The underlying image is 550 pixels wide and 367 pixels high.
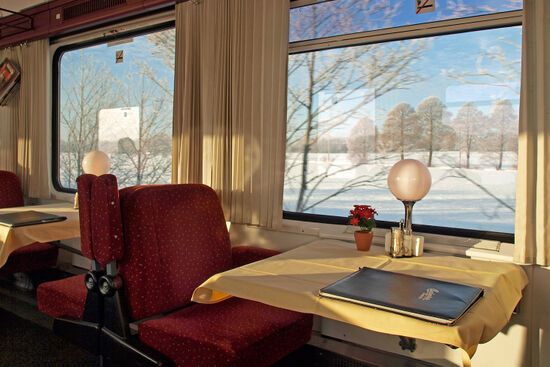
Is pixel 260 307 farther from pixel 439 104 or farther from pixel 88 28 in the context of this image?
pixel 88 28

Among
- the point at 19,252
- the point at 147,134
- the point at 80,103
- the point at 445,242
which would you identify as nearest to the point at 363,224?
the point at 445,242

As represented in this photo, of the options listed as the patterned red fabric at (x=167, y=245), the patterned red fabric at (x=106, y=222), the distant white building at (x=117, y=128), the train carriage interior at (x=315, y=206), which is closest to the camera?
the train carriage interior at (x=315, y=206)

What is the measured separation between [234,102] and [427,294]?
1.99 meters

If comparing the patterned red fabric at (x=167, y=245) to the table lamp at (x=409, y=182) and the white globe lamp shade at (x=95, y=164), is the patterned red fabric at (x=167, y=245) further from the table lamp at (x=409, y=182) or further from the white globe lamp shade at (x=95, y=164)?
the white globe lamp shade at (x=95, y=164)

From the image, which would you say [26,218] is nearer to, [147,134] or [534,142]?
[147,134]

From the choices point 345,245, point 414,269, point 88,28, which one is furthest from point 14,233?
point 88,28

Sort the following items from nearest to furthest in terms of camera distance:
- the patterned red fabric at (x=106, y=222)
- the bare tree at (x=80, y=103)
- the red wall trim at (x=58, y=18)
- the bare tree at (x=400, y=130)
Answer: the patterned red fabric at (x=106, y=222) < the bare tree at (x=400, y=130) < the red wall trim at (x=58, y=18) < the bare tree at (x=80, y=103)

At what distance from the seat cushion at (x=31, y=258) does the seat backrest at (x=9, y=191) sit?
20.9 inches

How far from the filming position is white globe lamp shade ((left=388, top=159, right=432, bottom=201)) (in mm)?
2078

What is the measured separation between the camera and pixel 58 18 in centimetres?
448

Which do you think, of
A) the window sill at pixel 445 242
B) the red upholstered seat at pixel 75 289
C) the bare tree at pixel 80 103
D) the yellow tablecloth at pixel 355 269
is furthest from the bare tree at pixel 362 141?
the bare tree at pixel 80 103

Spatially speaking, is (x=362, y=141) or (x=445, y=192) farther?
(x=362, y=141)

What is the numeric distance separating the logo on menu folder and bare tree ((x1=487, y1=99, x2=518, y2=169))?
1.24 m

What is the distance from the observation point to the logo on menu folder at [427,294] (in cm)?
139
